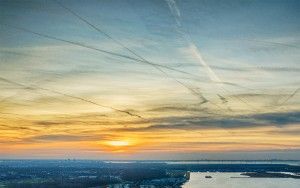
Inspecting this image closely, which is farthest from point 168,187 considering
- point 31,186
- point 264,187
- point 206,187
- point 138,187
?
point 31,186

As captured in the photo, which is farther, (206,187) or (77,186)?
(206,187)

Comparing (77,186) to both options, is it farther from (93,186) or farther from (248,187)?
(248,187)

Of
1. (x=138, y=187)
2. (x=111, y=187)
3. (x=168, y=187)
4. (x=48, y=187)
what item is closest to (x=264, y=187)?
(x=168, y=187)

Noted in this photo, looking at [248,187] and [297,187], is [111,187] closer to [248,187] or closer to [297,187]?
[248,187]

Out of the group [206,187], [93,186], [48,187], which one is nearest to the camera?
[48,187]

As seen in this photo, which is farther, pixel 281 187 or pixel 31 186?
pixel 281 187

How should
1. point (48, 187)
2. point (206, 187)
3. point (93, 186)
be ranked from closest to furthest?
point (48, 187) → point (93, 186) → point (206, 187)

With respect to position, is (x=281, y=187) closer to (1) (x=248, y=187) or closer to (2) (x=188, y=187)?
(1) (x=248, y=187)

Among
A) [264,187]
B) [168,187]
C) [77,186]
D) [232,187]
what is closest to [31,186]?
[77,186]
